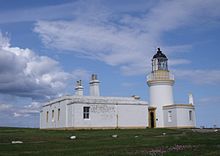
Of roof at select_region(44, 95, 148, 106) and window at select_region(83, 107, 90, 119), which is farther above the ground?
roof at select_region(44, 95, 148, 106)

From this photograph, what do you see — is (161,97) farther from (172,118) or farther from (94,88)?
(94,88)

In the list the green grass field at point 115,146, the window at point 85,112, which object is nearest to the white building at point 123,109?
the window at point 85,112

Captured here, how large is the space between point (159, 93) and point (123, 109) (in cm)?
662

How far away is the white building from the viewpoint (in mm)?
40125

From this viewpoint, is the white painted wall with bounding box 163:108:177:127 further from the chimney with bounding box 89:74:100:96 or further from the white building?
the chimney with bounding box 89:74:100:96

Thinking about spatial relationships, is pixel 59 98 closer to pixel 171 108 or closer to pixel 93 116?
pixel 93 116

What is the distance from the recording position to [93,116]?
40344mm

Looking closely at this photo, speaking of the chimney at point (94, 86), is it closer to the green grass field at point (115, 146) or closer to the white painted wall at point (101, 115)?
the white painted wall at point (101, 115)

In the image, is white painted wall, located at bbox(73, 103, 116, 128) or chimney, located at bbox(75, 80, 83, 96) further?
chimney, located at bbox(75, 80, 83, 96)

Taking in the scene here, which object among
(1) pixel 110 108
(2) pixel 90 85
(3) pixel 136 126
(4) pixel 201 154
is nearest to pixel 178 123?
(3) pixel 136 126

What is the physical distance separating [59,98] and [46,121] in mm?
6022

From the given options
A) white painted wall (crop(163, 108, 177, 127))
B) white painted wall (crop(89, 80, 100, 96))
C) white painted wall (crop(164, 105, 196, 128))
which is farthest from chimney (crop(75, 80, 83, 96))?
white painted wall (crop(164, 105, 196, 128))

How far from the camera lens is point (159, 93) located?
1823 inches

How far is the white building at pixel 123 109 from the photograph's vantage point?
40125mm
